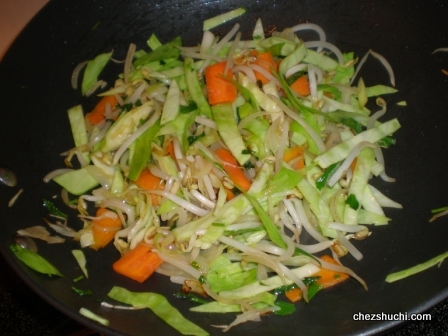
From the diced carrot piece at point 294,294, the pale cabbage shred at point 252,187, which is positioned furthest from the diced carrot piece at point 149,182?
the diced carrot piece at point 294,294

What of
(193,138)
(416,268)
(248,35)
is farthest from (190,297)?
(248,35)

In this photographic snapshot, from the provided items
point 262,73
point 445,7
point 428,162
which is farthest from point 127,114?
point 445,7

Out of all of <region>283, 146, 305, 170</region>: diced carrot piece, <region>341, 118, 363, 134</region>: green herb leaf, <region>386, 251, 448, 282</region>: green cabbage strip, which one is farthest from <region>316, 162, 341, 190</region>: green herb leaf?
<region>386, 251, 448, 282</region>: green cabbage strip

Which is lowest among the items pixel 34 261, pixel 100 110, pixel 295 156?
pixel 295 156

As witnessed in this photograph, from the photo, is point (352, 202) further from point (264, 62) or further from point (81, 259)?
point (81, 259)

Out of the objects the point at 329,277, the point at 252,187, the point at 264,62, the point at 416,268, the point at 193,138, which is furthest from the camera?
the point at 264,62
